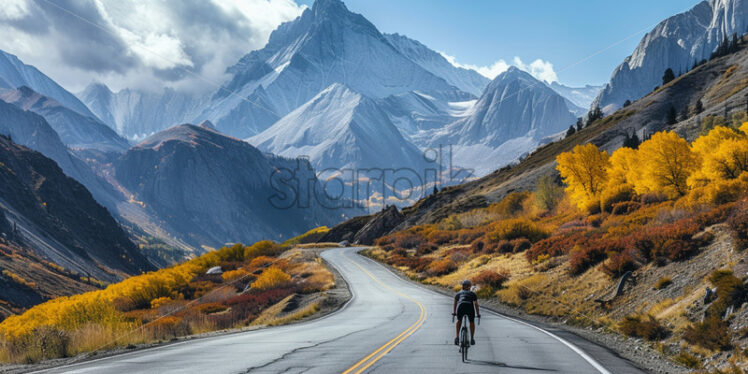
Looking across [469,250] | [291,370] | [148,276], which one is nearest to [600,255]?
[291,370]

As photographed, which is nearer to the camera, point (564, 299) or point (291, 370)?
point (291, 370)

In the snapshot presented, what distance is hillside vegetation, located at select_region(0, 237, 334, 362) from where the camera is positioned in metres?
15.0

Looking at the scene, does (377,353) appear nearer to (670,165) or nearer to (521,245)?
(521,245)

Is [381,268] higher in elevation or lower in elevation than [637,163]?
lower

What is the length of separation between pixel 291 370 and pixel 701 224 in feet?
65.0

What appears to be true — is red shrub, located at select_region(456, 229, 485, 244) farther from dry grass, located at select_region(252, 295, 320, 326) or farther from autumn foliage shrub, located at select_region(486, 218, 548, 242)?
dry grass, located at select_region(252, 295, 320, 326)

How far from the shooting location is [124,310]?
34.5m

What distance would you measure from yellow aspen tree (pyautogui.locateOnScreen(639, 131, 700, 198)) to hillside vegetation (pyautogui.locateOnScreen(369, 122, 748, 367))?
84 mm

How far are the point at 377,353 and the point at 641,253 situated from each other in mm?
14892

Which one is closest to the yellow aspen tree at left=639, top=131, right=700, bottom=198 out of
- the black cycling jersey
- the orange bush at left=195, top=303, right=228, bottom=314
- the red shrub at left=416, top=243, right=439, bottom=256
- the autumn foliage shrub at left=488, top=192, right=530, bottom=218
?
the red shrub at left=416, top=243, right=439, bottom=256

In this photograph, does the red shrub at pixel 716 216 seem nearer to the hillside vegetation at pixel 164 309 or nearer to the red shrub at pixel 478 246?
the hillside vegetation at pixel 164 309

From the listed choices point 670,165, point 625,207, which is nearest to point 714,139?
point 670,165

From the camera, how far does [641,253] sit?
2127 centimetres

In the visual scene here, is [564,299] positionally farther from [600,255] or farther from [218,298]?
[218,298]
